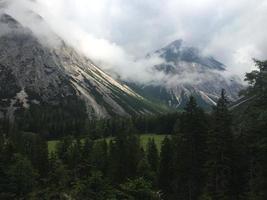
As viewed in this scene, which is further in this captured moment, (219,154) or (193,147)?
(193,147)

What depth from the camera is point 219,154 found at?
145 feet

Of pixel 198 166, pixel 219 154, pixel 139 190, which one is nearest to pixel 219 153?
pixel 219 154

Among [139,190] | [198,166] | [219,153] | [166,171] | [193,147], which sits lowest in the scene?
[139,190]

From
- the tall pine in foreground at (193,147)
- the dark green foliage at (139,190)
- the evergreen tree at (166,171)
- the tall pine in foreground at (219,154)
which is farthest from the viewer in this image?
the evergreen tree at (166,171)

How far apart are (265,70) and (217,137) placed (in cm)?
1377

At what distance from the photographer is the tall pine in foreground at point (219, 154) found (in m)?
43.9

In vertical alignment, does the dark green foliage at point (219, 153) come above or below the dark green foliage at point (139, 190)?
above

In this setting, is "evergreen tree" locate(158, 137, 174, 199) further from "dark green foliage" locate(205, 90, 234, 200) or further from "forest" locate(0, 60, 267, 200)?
"dark green foliage" locate(205, 90, 234, 200)

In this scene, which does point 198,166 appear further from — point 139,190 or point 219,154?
point 139,190

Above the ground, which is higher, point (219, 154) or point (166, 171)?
point (219, 154)

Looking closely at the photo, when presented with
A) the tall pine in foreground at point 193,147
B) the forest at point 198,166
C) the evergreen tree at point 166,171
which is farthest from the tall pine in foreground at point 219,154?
the evergreen tree at point 166,171

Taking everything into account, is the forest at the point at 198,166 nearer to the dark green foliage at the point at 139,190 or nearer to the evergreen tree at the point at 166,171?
the dark green foliage at the point at 139,190

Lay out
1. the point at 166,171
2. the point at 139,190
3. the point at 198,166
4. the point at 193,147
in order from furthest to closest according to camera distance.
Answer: the point at 166,171 < the point at 198,166 < the point at 193,147 < the point at 139,190

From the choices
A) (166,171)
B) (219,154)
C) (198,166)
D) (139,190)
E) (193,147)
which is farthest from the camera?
(166,171)
